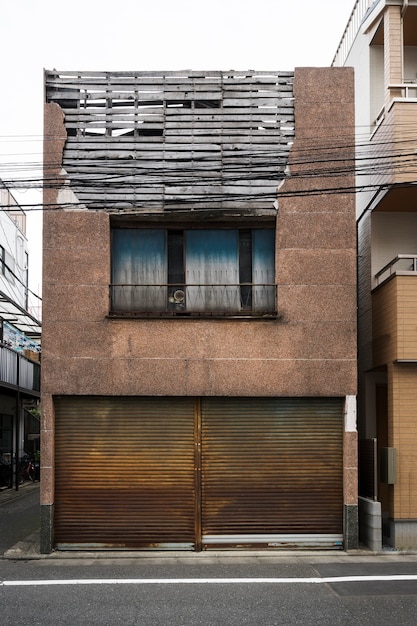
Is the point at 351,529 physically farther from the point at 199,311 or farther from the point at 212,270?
the point at 212,270

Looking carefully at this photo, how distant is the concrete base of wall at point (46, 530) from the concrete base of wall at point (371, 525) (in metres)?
5.84

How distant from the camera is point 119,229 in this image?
13195 mm

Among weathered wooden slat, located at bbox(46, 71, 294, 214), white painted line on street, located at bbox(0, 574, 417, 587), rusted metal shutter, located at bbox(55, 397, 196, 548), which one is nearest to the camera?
white painted line on street, located at bbox(0, 574, 417, 587)

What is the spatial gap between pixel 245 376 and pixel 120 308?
272cm

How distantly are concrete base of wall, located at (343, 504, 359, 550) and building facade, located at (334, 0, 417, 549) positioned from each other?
12.5 inches

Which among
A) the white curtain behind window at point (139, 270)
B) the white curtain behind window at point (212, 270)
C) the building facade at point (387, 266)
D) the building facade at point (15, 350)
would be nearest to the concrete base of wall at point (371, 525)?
the building facade at point (387, 266)

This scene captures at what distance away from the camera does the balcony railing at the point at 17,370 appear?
20859mm

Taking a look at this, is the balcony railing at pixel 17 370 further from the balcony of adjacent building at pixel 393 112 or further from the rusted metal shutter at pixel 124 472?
the balcony of adjacent building at pixel 393 112

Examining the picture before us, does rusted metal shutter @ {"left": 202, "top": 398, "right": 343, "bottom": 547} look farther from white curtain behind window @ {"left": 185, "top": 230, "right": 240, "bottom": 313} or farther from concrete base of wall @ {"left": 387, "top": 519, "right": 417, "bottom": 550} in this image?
white curtain behind window @ {"left": 185, "top": 230, "right": 240, "bottom": 313}

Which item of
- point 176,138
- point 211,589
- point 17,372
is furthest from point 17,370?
point 211,589

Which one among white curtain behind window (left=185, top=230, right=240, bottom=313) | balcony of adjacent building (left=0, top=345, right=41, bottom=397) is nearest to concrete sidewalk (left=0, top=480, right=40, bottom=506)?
balcony of adjacent building (left=0, top=345, right=41, bottom=397)

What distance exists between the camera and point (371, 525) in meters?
12.5

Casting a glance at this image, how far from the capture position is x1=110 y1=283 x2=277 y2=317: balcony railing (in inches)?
511

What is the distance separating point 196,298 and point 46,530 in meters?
5.06
